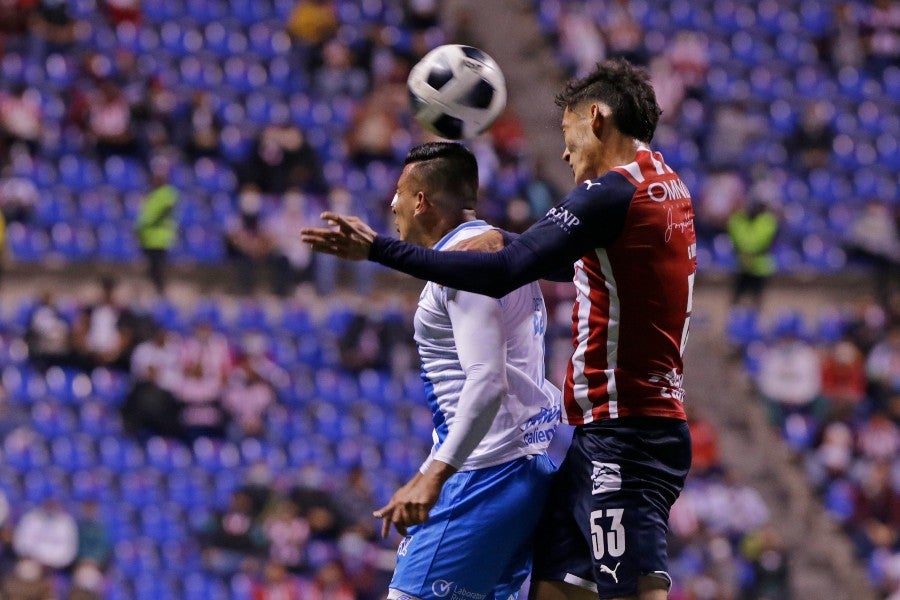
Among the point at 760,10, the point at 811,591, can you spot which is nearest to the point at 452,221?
the point at 811,591

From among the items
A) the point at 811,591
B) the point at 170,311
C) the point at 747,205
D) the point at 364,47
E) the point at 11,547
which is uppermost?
the point at 364,47

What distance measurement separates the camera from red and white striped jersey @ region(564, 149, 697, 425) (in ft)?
14.0

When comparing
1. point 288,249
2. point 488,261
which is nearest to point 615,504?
point 488,261

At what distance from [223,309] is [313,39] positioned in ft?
14.7

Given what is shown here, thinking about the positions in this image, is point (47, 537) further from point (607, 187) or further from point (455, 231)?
point (607, 187)

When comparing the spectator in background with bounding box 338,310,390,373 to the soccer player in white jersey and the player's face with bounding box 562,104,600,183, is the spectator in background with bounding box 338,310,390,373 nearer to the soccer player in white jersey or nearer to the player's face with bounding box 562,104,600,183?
the soccer player in white jersey

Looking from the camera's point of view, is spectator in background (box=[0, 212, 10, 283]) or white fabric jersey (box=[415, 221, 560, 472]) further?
spectator in background (box=[0, 212, 10, 283])

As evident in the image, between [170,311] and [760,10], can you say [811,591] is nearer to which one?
[170,311]

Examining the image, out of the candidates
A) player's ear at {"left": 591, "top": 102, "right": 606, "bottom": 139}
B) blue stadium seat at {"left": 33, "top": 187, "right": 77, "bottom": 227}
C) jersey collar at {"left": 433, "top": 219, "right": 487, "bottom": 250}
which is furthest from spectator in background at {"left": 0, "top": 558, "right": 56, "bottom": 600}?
player's ear at {"left": 591, "top": 102, "right": 606, "bottom": 139}

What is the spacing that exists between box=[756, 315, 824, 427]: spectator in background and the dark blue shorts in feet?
35.6

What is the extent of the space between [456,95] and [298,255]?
969cm

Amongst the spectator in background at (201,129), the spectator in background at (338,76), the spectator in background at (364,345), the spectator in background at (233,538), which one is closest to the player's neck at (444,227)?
the spectator in background at (233,538)

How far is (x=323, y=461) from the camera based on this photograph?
12383 mm

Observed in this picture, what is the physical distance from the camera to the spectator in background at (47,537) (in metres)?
11.2
